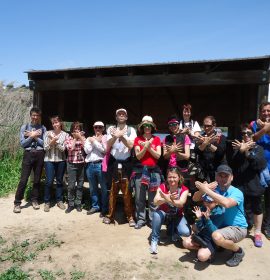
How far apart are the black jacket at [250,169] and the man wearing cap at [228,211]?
75cm

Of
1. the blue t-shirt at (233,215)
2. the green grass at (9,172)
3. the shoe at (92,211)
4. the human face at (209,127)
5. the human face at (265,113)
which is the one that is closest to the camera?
the blue t-shirt at (233,215)

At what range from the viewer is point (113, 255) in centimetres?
441

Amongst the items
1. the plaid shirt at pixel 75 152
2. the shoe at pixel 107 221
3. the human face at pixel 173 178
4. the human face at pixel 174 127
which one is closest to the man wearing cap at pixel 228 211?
the human face at pixel 173 178

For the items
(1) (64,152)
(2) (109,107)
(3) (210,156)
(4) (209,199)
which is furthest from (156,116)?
(4) (209,199)

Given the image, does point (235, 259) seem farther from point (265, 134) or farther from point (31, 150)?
point (31, 150)

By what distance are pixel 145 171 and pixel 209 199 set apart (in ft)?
4.33

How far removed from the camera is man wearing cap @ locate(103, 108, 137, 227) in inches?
213

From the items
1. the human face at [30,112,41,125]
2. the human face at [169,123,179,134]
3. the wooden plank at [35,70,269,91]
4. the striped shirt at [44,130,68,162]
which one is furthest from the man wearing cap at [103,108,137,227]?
the human face at [30,112,41,125]

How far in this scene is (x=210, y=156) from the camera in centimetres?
505

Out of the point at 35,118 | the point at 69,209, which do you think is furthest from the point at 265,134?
the point at 35,118

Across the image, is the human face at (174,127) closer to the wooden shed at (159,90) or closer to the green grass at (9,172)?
the wooden shed at (159,90)

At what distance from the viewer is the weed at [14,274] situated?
3.76m

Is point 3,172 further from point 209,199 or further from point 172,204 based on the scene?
point 209,199

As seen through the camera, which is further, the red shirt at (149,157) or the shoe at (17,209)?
the shoe at (17,209)
